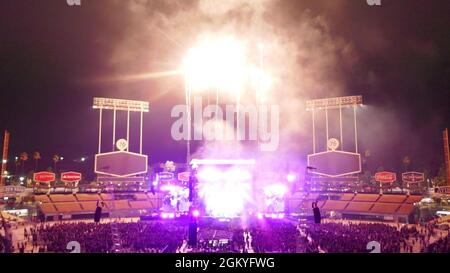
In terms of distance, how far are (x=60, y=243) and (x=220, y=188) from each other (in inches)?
733

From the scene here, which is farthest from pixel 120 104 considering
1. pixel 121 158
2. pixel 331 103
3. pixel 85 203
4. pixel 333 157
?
pixel 333 157

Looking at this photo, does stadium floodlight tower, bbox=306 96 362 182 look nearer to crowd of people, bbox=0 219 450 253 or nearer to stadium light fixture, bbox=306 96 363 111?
stadium light fixture, bbox=306 96 363 111

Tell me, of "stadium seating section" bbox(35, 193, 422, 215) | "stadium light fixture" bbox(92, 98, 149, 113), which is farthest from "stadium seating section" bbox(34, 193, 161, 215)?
"stadium light fixture" bbox(92, 98, 149, 113)

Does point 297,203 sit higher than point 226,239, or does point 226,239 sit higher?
point 297,203

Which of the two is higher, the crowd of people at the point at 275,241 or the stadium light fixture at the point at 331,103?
the stadium light fixture at the point at 331,103

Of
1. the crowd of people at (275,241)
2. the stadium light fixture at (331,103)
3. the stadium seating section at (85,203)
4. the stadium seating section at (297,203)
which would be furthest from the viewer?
the stadium light fixture at (331,103)

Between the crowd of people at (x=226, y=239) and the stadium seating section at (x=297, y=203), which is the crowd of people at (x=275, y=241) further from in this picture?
the stadium seating section at (x=297, y=203)

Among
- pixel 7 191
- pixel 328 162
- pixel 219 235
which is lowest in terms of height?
pixel 219 235

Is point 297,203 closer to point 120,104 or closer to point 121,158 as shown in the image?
point 121,158

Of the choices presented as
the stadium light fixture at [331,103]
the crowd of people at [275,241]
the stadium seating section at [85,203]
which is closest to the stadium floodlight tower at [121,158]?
the stadium seating section at [85,203]
